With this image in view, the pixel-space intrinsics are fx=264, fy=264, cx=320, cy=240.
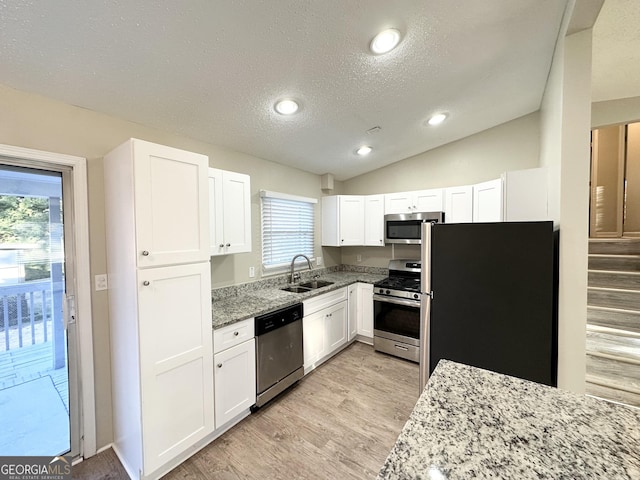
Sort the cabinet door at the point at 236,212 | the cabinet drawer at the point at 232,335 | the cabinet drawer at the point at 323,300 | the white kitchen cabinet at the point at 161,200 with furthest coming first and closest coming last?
the cabinet drawer at the point at 323,300
the cabinet door at the point at 236,212
the cabinet drawer at the point at 232,335
the white kitchen cabinet at the point at 161,200

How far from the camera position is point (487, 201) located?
2914 millimetres

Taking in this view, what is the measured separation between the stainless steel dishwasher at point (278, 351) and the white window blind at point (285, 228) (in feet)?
3.00

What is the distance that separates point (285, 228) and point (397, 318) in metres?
1.82

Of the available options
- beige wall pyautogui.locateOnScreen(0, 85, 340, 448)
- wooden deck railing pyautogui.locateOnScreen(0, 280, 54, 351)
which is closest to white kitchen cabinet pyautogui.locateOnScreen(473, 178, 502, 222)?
beige wall pyautogui.locateOnScreen(0, 85, 340, 448)

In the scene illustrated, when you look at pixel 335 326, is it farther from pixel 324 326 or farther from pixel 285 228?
pixel 285 228

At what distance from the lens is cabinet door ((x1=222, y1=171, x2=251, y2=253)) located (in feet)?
7.94

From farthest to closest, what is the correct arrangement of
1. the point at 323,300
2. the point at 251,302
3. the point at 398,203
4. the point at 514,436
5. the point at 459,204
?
the point at 398,203
the point at 459,204
the point at 323,300
the point at 251,302
the point at 514,436

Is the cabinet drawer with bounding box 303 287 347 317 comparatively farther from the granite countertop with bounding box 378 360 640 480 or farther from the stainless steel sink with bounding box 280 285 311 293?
the granite countertop with bounding box 378 360 640 480

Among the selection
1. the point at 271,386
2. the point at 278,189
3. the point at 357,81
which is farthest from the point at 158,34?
the point at 271,386

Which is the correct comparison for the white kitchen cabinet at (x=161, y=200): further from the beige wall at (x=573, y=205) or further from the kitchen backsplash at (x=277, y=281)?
the beige wall at (x=573, y=205)

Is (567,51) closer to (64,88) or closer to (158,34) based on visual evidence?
(158,34)

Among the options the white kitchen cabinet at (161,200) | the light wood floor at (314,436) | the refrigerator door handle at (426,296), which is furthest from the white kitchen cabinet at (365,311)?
the white kitchen cabinet at (161,200)

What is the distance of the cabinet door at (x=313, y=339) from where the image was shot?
2.80m

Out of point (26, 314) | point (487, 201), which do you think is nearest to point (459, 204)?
point (487, 201)
